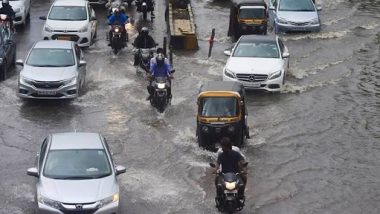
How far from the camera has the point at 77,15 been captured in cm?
2877

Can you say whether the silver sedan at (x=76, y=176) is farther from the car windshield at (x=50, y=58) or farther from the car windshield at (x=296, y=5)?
the car windshield at (x=296, y=5)

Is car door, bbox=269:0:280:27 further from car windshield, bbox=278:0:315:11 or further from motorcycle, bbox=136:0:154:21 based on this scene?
motorcycle, bbox=136:0:154:21

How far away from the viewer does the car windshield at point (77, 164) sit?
46.2 ft

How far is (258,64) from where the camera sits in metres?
23.5

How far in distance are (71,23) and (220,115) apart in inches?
456

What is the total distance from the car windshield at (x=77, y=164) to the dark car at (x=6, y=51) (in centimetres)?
980

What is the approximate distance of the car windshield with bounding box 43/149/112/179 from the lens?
14086mm

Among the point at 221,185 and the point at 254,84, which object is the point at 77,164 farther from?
the point at 254,84

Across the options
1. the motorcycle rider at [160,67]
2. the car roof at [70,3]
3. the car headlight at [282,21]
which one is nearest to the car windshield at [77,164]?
the motorcycle rider at [160,67]

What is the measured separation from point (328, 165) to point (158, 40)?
45.2 feet

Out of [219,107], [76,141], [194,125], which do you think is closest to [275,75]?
[194,125]

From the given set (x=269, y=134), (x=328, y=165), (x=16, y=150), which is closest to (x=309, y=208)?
(x=328, y=165)

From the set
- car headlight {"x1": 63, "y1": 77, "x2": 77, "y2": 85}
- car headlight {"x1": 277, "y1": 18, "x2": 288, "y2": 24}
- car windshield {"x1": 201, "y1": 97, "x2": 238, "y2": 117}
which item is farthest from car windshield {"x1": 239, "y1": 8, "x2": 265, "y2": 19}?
car windshield {"x1": 201, "y1": 97, "x2": 238, "y2": 117}

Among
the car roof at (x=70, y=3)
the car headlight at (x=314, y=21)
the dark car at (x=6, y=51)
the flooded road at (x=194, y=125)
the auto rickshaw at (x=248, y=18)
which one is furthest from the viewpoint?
the car headlight at (x=314, y=21)
